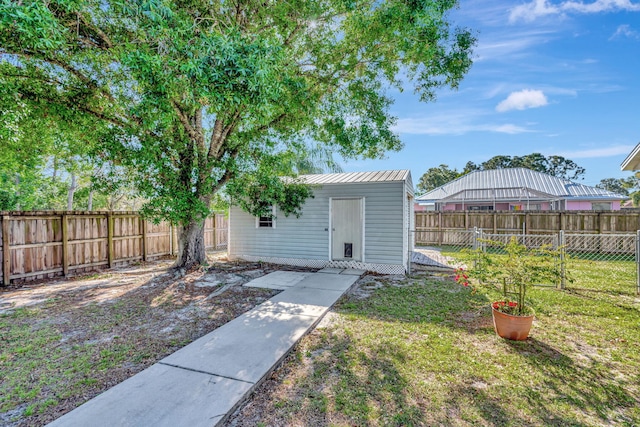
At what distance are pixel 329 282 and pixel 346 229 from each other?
76.9 inches

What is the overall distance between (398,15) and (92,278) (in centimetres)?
874

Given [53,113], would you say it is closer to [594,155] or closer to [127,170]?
[127,170]

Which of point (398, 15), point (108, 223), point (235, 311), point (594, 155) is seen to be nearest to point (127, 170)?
point (108, 223)

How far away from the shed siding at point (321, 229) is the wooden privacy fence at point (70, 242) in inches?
112

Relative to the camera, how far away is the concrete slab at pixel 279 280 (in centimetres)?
613

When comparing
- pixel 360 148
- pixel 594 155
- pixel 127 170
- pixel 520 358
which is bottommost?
pixel 520 358

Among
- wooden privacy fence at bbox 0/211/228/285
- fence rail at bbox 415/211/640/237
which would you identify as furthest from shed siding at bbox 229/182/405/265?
wooden privacy fence at bbox 0/211/228/285

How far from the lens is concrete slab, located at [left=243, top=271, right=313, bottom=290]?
6.13 metres

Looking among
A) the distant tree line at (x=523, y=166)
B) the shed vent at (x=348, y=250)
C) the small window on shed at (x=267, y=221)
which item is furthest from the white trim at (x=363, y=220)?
the distant tree line at (x=523, y=166)

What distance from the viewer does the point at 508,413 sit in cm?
224

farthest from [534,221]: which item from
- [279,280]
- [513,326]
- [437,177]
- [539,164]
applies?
[539,164]

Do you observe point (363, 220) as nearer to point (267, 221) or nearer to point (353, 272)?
point (353, 272)

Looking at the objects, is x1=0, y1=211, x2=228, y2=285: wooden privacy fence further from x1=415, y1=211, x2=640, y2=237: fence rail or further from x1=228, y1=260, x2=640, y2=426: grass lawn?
x1=415, y1=211, x2=640, y2=237: fence rail

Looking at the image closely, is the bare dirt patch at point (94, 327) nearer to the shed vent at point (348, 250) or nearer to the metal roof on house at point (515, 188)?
the shed vent at point (348, 250)
